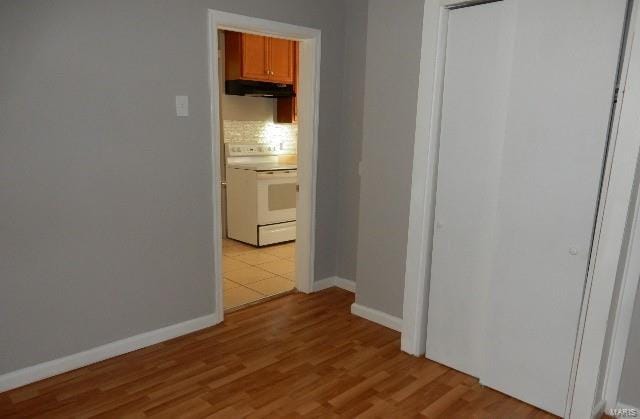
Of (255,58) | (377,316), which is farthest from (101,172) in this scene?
(255,58)

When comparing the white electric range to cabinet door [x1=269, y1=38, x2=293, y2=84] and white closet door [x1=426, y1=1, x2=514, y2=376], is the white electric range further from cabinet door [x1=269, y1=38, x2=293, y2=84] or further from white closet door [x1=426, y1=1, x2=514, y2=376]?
white closet door [x1=426, y1=1, x2=514, y2=376]

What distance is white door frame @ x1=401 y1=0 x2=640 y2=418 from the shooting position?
1887 millimetres

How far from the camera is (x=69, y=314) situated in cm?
249

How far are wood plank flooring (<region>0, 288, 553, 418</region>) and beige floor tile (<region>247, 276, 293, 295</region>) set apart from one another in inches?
26.4

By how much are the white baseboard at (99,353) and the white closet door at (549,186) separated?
191cm

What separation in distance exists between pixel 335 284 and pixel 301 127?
1.40 metres

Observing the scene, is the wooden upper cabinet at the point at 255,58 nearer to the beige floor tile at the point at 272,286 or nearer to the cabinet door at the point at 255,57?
the cabinet door at the point at 255,57

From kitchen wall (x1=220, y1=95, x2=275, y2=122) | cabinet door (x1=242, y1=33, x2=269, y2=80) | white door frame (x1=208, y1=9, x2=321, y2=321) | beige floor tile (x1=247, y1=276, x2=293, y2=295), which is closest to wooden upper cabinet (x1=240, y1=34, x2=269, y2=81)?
cabinet door (x1=242, y1=33, x2=269, y2=80)

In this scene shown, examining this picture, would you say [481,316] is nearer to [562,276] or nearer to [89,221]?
[562,276]

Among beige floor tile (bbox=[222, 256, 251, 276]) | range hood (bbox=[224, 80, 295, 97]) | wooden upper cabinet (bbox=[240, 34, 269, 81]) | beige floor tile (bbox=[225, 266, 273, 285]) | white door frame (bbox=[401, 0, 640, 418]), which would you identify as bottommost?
beige floor tile (bbox=[225, 266, 273, 285])

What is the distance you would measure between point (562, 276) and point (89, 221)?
2475mm

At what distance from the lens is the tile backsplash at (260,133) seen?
5215mm

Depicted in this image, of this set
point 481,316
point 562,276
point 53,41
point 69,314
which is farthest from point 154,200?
point 562,276

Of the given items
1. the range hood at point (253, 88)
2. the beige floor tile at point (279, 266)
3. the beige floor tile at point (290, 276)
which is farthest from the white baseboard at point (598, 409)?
the range hood at point (253, 88)
